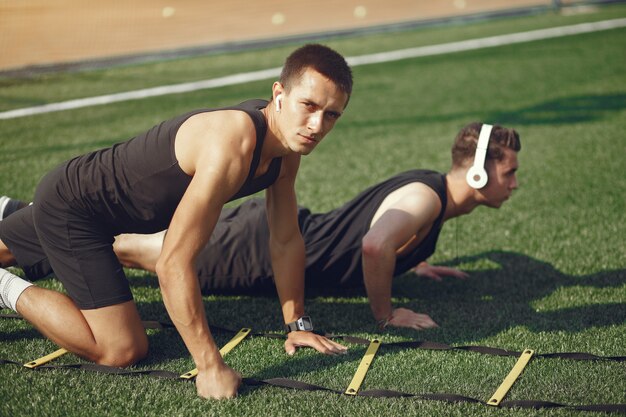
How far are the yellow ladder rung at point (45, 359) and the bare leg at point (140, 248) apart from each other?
3.33 feet

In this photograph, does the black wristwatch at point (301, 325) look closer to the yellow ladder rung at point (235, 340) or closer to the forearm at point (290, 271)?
the forearm at point (290, 271)

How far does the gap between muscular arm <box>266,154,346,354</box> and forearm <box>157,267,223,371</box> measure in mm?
829

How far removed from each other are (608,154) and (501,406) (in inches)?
212

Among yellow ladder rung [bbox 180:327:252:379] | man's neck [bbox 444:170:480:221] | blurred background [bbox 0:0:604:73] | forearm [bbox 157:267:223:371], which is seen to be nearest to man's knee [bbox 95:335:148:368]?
yellow ladder rung [bbox 180:327:252:379]

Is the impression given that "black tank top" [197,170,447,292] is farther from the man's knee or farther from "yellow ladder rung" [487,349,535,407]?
the man's knee

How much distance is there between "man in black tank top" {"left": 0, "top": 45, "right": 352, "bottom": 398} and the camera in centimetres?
372

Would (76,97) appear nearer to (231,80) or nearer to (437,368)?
(231,80)

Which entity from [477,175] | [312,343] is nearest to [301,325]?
[312,343]

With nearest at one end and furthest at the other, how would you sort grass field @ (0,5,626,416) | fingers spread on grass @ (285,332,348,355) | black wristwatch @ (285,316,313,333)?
grass field @ (0,5,626,416) → fingers spread on grass @ (285,332,348,355) → black wristwatch @ (285,316,313,333)

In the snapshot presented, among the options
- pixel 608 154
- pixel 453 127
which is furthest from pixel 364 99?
pixel 608 154

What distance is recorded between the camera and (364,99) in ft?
37.1

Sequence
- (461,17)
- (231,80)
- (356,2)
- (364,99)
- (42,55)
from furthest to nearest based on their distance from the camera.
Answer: (356,2)
(461,17)
(42,55)
(231,80)
(364,99)

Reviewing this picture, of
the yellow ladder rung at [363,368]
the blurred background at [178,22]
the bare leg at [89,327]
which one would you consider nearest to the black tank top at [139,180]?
the bare leg at [89,327]

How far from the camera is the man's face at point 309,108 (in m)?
3.86
